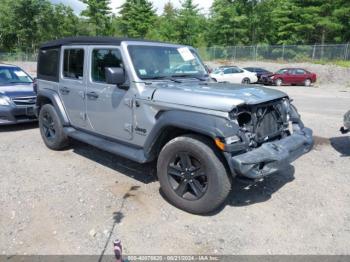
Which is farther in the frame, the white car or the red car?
the red car

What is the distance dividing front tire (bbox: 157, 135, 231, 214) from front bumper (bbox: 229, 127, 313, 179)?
24cm

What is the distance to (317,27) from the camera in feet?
128

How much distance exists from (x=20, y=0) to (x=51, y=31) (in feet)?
22.1

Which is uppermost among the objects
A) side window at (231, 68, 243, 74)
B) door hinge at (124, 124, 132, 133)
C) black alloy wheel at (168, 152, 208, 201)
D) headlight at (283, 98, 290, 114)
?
side window at (231, 68, 243, 74)

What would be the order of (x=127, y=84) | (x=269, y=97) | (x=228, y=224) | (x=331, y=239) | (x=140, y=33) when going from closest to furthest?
(x=331, y=239) → (x=228, y=224) → (x=269, y=97) → (x=127, y=84) → (x=140, y=33)

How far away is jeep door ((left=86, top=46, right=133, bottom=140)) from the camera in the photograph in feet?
15.1

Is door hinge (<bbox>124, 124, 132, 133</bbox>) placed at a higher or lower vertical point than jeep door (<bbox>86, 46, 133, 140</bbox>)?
lower

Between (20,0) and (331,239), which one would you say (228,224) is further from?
(20,0)

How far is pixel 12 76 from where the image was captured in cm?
909

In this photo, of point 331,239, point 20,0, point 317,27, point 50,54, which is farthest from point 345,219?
point 20,0

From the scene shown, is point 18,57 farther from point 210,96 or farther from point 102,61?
point 210,96

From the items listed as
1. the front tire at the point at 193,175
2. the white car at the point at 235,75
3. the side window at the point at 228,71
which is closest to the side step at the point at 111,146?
the front tire at the point at 193,175

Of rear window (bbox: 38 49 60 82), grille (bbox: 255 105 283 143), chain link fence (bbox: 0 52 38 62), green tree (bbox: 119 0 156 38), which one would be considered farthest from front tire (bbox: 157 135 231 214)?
chain link fence (bbox: 0 52 38 62)

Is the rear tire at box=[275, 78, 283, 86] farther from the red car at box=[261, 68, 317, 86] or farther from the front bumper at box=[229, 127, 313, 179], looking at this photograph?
the front bumper at box=[229, 127, 313, 179]
